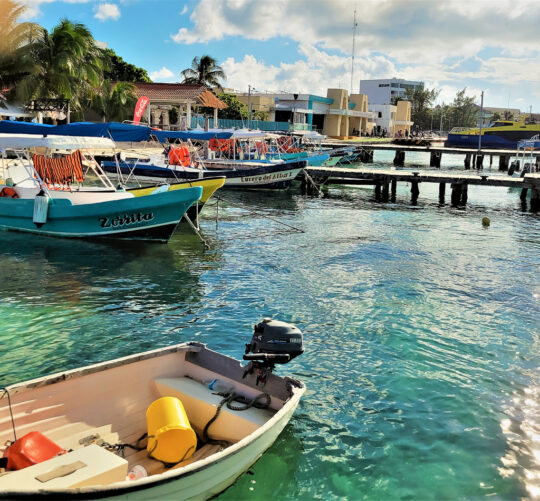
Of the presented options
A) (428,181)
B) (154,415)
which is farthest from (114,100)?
(154,415)

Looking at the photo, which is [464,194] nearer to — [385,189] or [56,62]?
[385,189]

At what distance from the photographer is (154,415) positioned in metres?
5.70

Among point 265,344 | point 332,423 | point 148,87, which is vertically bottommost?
point 332,423

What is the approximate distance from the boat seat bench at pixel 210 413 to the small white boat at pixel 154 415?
0.01m

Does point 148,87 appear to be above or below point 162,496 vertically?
above

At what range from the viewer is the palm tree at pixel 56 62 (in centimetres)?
3419

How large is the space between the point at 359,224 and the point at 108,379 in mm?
17489

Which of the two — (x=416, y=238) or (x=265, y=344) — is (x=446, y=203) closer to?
(x=416, y=238)

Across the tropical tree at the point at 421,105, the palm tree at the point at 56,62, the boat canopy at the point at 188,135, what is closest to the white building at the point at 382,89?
the tropical tree at the point at 421,105

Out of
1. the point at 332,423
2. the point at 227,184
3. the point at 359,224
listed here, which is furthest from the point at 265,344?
the point at 227,184

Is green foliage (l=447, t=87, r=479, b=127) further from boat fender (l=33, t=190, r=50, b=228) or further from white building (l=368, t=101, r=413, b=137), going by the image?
boat fender (l=33, t=190, r=50, b=228)

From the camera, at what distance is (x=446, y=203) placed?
30.6 metres

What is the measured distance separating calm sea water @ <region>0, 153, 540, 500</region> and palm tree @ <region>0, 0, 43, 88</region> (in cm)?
2103

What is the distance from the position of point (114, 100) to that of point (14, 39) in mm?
11119
